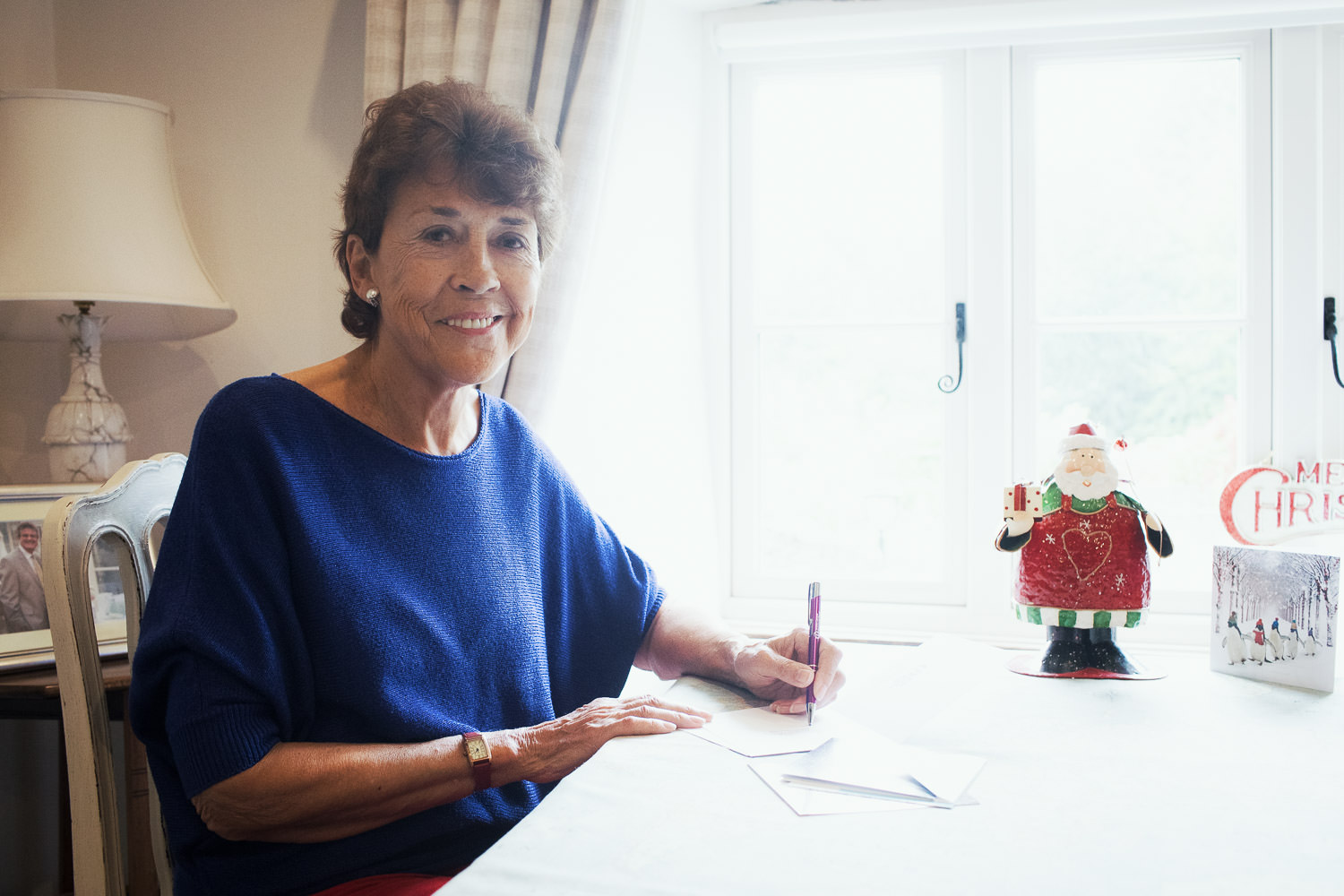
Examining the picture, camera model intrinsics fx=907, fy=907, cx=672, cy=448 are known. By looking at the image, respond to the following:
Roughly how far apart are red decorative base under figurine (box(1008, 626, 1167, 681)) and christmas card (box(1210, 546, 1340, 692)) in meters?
0.11

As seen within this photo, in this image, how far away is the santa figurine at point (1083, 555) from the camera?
1124 millimetres

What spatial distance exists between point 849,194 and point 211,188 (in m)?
1.38

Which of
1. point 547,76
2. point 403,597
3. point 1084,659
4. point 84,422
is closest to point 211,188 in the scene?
point 84,422

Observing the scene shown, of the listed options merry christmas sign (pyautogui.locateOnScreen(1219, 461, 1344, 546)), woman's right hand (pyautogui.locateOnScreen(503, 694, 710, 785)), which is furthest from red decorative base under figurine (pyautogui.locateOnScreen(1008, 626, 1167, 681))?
woman's right hand (pyautogui.locateOnScreen(503, 694, 710, 785))

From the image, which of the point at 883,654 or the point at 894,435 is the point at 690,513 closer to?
the point at 894,435

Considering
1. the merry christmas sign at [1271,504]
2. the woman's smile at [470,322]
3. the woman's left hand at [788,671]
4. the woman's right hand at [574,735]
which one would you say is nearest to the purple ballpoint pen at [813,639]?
the woman's left hand at [788,671]

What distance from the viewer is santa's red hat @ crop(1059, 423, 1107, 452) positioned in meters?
1.15

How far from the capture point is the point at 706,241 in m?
2.00

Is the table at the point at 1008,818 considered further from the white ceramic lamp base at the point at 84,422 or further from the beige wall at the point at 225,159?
the beige wall at the point at 225,159

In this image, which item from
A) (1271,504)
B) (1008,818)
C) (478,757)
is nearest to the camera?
(1008,818)

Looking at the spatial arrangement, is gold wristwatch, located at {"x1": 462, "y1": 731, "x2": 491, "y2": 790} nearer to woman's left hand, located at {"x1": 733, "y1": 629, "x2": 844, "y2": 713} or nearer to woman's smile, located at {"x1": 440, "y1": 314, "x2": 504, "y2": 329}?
woman's left hand, located at {"x1": 733, "y1": 629, "x2": 844, "y2": 713}

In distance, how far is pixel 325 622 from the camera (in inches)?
38.0

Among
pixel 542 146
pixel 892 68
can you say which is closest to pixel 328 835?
pixel 542 146

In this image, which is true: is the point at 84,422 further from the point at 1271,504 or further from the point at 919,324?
the point at 1271,504
